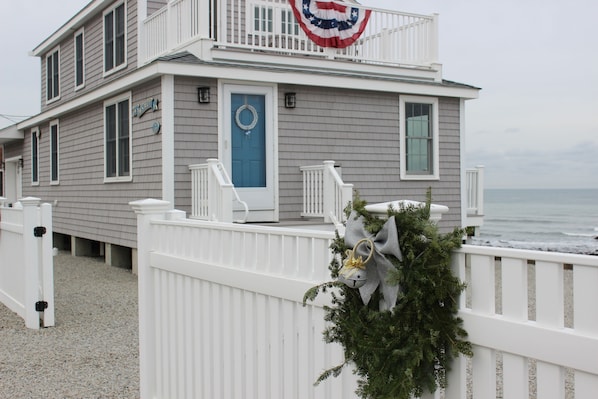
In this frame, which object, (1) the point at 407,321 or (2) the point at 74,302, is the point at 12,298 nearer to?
(2) the point at 74,302

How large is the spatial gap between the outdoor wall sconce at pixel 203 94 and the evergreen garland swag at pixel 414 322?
876 cm

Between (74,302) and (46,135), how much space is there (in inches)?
415

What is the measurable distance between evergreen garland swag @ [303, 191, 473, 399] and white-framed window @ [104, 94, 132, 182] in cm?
1034

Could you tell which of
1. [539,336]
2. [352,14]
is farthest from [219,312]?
[352,14]

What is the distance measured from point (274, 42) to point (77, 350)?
6.91 meters

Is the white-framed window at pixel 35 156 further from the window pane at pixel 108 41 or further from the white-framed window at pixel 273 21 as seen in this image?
the white-framed window at pixel 273 21

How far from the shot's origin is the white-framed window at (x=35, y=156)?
62.5 feet

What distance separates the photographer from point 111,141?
13.3m

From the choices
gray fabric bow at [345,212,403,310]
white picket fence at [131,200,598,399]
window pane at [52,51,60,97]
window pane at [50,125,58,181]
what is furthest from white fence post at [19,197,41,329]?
window pane at [52,51,60,97]

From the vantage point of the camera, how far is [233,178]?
1137 centimetres

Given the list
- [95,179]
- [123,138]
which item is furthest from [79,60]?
[123,138]

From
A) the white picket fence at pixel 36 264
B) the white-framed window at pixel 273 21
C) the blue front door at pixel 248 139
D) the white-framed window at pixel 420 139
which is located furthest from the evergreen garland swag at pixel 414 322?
the white-framed window at pixel 420 139

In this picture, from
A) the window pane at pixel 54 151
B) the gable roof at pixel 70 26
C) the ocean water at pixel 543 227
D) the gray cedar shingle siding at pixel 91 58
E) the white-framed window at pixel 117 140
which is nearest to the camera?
the white-framed window at pixel 117 140

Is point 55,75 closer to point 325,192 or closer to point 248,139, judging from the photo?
point 248,139
